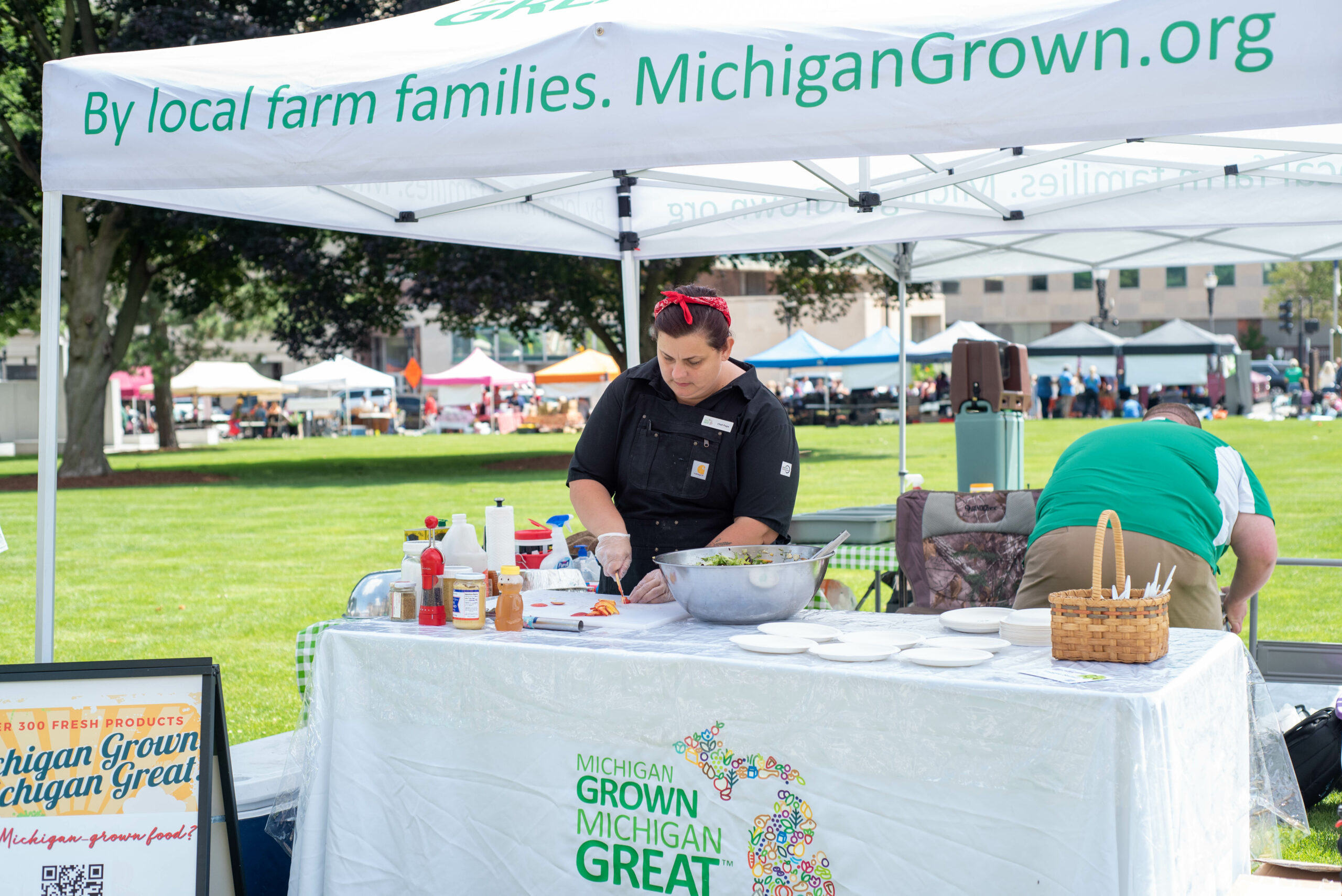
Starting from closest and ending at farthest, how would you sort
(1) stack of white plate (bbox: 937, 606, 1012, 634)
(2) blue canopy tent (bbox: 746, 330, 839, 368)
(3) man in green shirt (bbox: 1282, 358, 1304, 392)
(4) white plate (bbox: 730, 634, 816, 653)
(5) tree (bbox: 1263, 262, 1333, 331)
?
1. (4) white plate (bbox: 730, 634, 816, 653)
2. (1) stack of white plate (bbox: 937, 606, 1012, 634)
3. (2) blue canopy tent (bbox: 746, 330, 839, 368)
4. (3) man in green shirt (bbox: 1282, 358, 1304, 392)
5. (5) tree (bbox: 1263, 262, 1333, 331)

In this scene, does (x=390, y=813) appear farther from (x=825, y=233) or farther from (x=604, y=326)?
(x=604, y=326)

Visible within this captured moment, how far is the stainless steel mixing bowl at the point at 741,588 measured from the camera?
2.85 m

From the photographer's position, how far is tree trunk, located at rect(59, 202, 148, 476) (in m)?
18.3

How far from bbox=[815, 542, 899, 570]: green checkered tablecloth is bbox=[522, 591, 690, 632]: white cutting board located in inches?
79.6

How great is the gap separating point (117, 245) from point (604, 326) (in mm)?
8068

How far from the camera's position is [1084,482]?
343cm

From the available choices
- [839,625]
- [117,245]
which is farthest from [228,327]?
[839,625]

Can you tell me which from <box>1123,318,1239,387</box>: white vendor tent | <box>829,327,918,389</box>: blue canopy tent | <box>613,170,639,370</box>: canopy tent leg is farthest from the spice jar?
<box>1123,318,1239,387</box>: white vendor tent

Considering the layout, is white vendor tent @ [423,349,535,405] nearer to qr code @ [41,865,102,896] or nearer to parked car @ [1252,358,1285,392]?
parked car @ [1252,358,1285,392]

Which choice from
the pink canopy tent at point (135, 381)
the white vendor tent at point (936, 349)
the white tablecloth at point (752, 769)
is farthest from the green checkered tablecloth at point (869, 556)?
the pink canopy tent at point (135, 381)

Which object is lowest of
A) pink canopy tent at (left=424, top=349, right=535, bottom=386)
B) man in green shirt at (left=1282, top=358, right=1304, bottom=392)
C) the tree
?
man in green shirt at (left=1282, top=358, right=1304, bottom=392)

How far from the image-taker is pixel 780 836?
8.00 ft

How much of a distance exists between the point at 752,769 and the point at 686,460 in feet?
3.88

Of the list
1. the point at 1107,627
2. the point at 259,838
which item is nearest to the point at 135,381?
the point at 259,838
